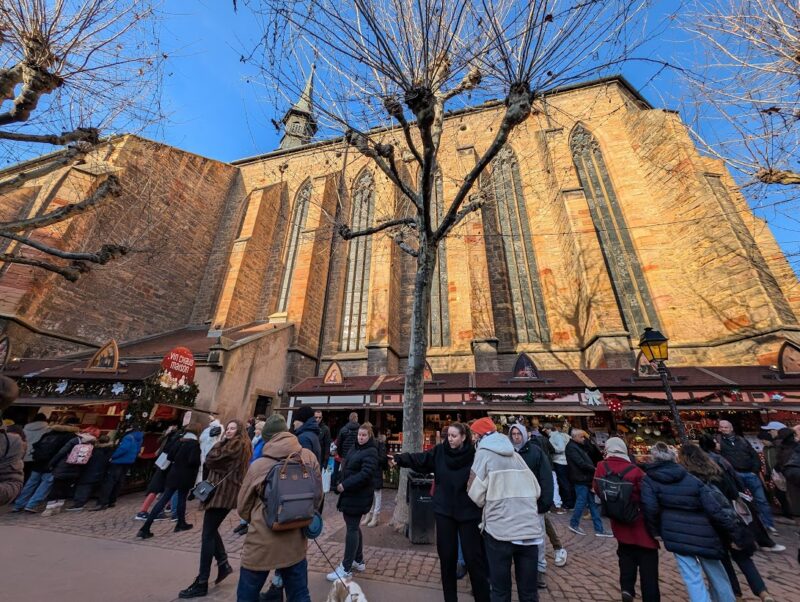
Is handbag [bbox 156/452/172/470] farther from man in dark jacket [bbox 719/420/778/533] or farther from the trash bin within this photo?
man in dark jacket [bbox 719/420/778/533]

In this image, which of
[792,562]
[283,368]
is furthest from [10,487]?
[283,368]

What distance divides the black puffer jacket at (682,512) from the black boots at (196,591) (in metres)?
3.90

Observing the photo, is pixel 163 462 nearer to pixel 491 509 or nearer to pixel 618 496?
pixel 491 509

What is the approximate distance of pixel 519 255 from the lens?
13.6 m

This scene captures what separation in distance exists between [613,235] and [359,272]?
10784mm

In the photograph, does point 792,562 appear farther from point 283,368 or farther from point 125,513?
point 283,368

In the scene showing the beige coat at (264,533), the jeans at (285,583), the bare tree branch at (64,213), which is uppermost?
the bare tree branch at (64,213)

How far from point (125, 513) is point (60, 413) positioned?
6695mm

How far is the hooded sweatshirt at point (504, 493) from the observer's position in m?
2.43

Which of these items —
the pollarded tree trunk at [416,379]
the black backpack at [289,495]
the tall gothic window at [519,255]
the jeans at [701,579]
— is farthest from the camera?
the tall gothic window at [519,255]

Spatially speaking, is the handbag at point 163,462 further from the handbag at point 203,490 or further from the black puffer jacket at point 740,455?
the black puffer jacket at point 740,455

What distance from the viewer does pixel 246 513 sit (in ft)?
7.80

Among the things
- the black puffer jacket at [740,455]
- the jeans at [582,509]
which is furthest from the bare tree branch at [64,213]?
the black puffer jacket at [740,455]

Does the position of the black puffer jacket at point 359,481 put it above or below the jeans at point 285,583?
above
